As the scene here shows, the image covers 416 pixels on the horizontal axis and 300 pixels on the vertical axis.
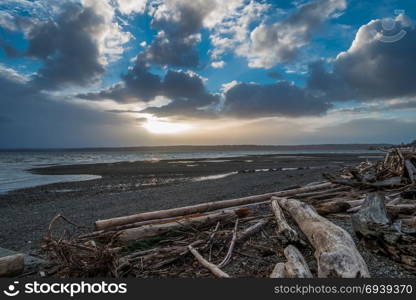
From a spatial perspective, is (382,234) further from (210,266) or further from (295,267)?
(210,266)

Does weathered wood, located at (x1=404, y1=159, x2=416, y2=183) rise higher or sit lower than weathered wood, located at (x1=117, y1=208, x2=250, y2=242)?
higher

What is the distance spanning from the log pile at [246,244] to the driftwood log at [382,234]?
1cm

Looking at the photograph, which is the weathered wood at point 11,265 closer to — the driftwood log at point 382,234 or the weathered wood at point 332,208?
the driftwood log at point 382,234

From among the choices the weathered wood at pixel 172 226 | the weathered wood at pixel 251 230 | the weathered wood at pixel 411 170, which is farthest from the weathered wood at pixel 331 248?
the weathered wood at pixel 411 170

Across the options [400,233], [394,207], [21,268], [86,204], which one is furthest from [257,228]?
[86,204]

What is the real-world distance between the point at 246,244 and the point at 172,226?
1.66 meters

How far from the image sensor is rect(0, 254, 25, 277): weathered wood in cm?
391

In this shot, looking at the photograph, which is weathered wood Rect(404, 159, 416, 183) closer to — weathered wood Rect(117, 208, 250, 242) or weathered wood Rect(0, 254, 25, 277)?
weathered wood Rect(117, 208, 250, 242)

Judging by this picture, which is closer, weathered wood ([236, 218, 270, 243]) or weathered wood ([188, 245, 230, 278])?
weathered wood ([188, 245, 230, 278])

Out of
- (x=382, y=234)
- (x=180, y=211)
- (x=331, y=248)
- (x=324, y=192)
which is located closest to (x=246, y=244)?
(x=331, y=248)

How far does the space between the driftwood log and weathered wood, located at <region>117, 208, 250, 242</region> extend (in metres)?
2.75

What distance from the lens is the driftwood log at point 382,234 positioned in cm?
359

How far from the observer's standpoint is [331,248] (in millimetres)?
3422

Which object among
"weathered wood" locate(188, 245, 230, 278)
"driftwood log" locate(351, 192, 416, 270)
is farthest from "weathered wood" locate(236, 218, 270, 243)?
"driftwood log" locate(351, 192, 416, 270)
